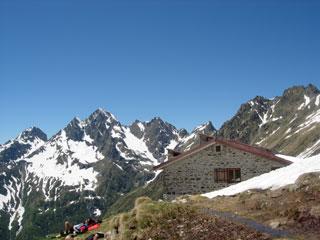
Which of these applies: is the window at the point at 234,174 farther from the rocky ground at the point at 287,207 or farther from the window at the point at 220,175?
the rocky ground at the point at 287,207

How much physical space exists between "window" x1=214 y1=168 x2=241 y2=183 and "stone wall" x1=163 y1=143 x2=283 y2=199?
0.28 meters

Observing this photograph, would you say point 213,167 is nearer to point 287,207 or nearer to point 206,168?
point 206,168

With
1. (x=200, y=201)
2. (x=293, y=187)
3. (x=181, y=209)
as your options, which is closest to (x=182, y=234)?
(x=181, y=209)

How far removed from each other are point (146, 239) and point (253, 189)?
838 centimetres

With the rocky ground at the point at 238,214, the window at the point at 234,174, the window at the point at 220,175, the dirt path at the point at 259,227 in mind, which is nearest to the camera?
the dirt path at the point at 259,227

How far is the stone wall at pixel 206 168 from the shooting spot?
29516 millimetres

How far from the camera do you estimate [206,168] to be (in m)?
29.8

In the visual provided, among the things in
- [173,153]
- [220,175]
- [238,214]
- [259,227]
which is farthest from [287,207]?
[173,153]

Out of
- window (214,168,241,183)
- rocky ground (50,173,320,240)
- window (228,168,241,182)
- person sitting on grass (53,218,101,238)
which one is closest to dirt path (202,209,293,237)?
rocky ground (50,173,320,240)

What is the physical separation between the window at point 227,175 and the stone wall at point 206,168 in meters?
0.28

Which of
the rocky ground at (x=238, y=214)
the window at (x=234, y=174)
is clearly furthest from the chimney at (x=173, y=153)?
the rocky ground at (x=238, y=214)

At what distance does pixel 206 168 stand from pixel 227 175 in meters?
2.05

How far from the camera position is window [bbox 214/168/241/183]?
96.0 ft

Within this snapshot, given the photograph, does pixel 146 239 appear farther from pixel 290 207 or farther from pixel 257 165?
pixel 257 165
